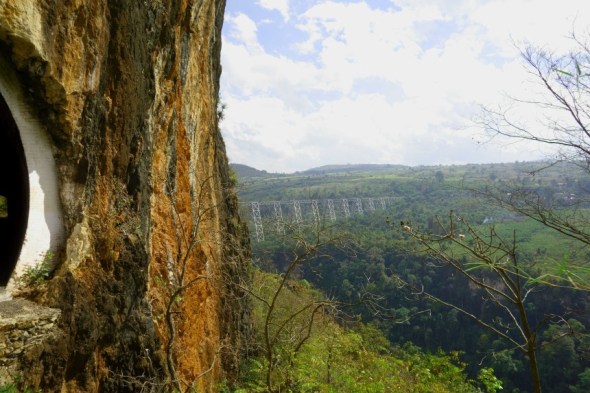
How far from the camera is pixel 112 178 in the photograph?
5.64 metres

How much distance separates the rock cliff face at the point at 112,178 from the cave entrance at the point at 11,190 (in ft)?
1.04

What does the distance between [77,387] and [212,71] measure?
29.4ft

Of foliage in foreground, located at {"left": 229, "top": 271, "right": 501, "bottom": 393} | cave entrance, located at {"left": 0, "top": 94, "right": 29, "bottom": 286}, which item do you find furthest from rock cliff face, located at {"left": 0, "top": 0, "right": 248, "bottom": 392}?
foliage in foreground, located at {"left": 229, "top": 271, "right": 501, "bottom": 393}

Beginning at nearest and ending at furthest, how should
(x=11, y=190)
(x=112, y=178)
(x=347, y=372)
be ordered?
(x=11, y=190) → (x=112, y=178) → (x=347, y=372)

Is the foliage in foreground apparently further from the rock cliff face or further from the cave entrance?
the cave entrance

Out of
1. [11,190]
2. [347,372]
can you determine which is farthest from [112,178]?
[347,372]

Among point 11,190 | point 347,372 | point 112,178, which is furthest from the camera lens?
point 347,372

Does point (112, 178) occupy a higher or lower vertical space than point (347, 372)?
higher

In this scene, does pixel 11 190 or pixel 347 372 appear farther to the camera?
pixel 347 372

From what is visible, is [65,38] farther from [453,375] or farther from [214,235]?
[453,375]

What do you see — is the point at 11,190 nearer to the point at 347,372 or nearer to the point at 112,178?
the point at 112,178

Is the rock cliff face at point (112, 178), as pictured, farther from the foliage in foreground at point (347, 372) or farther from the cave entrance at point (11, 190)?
the foliage in foreground at point (347, 372)

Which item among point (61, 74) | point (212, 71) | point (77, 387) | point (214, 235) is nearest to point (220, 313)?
point (214, 235)

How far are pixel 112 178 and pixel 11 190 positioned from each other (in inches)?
47.3
